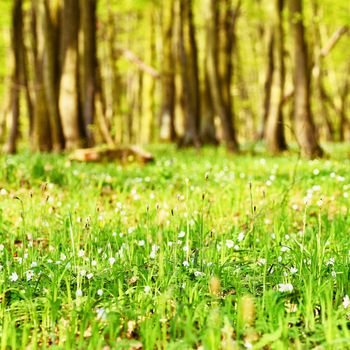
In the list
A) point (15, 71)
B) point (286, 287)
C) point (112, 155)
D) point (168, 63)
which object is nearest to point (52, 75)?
point (15, 71)

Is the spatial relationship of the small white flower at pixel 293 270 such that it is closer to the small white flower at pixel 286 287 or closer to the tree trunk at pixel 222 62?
the small white flower at pixel 286 287

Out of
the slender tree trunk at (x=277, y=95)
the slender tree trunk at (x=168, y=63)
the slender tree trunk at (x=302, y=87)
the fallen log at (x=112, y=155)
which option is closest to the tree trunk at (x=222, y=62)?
the slender tree trunk at (x=277, y=95)

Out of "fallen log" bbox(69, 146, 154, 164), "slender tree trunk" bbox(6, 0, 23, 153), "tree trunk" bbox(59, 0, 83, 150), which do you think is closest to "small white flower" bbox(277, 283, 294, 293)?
"fallen log" bbox(69, 146, 154, 164)

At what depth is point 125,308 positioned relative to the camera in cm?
297

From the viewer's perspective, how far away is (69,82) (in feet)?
44.7

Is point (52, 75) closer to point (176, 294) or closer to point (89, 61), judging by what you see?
point (89, 61)

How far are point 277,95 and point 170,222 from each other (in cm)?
1081

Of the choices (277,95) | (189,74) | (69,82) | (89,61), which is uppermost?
(89,61)

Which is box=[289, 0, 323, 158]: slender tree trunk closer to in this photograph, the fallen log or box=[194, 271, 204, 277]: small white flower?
the fallen log

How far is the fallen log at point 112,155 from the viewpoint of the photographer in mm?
11266

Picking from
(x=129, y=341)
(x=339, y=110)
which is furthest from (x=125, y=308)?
(x=339, y=110)

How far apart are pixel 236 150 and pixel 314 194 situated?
6576 mm

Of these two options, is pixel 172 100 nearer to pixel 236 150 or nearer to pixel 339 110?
pixel 236 150

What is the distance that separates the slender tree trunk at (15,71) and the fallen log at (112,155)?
5.09 metres
